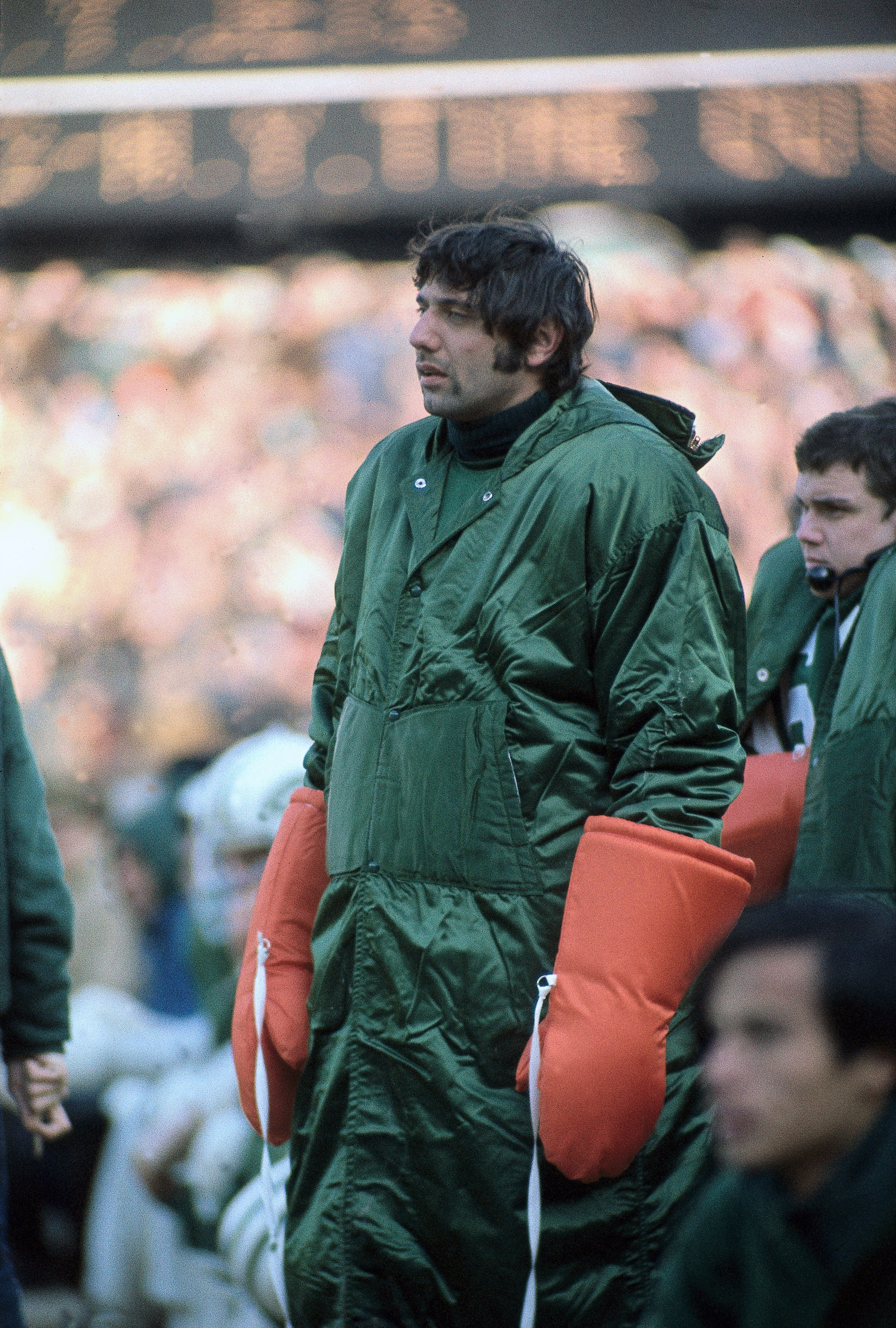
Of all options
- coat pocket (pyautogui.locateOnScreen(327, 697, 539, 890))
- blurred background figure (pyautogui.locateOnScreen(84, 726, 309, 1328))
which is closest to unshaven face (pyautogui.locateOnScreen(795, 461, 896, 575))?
coat pocket (pyautogui.locateOnScreen(327, 697, 539, 890))

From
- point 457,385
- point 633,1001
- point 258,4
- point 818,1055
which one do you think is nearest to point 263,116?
point 258,4

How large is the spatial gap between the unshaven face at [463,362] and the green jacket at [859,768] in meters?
0.74

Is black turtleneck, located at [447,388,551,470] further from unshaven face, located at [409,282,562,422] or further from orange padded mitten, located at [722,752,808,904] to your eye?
orange padded mitten, located at [722,752,808,904]

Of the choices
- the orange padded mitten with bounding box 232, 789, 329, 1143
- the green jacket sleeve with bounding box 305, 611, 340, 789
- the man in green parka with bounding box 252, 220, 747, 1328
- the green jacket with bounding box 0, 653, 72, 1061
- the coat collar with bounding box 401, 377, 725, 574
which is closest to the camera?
the man in green parka with bounding box 252, 220, 747, 1328

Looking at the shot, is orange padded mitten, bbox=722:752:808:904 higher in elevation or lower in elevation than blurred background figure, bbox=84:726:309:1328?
higher

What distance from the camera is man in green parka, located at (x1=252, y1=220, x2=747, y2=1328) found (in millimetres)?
1920

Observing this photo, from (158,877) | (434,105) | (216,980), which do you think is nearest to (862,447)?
(434,105)

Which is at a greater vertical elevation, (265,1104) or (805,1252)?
(805,1252)

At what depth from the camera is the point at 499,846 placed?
76.6 inches

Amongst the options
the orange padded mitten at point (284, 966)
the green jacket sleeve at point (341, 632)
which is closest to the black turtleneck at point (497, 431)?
the green jacket sleeve at point (341, 632)

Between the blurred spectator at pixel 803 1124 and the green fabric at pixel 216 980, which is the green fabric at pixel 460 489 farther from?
the green fabric at pixel 216 980

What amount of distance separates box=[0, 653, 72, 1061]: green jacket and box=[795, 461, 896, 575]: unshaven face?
→ 1.34 metres

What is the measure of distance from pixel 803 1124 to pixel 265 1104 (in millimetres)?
1070

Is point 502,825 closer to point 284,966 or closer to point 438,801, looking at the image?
point 438,801
